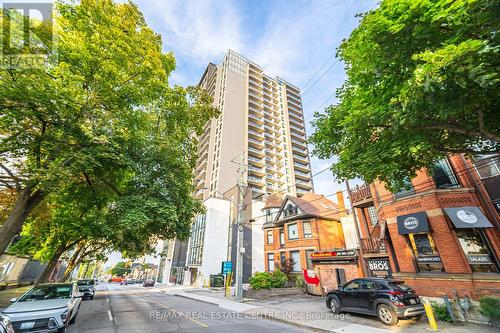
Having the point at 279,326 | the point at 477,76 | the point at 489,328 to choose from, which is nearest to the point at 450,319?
the point at 489,328

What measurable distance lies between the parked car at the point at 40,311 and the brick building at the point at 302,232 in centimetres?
1649

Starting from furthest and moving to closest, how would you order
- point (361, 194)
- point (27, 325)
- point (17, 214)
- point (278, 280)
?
point (278, 280) → point (361, 194) → point (17, 214) → point (27, 325)

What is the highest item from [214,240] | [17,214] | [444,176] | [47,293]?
[214,240]

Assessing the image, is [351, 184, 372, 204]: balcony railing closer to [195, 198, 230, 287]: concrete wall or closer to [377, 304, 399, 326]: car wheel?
[377, 304, 399, 326]: car wheel

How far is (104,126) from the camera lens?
7.66 meters

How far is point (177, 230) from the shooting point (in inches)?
392

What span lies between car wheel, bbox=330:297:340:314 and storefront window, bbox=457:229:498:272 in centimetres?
656

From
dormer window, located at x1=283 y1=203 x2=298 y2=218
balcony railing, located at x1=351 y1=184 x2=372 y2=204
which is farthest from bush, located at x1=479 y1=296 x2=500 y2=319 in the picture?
dormer window, located at x1=283 y1=203 x2=298 y2=218

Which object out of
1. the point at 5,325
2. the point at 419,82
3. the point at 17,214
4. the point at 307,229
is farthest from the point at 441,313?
the point at 17,214

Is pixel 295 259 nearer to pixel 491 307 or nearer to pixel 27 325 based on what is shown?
pixel 491 307

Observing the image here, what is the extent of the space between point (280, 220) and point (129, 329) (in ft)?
64.1

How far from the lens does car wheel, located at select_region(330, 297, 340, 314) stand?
36.3 feet

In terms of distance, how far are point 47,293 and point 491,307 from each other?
1719cm

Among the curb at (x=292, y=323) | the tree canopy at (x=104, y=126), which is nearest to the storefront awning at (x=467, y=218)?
the curb at (x=292, y=323)
